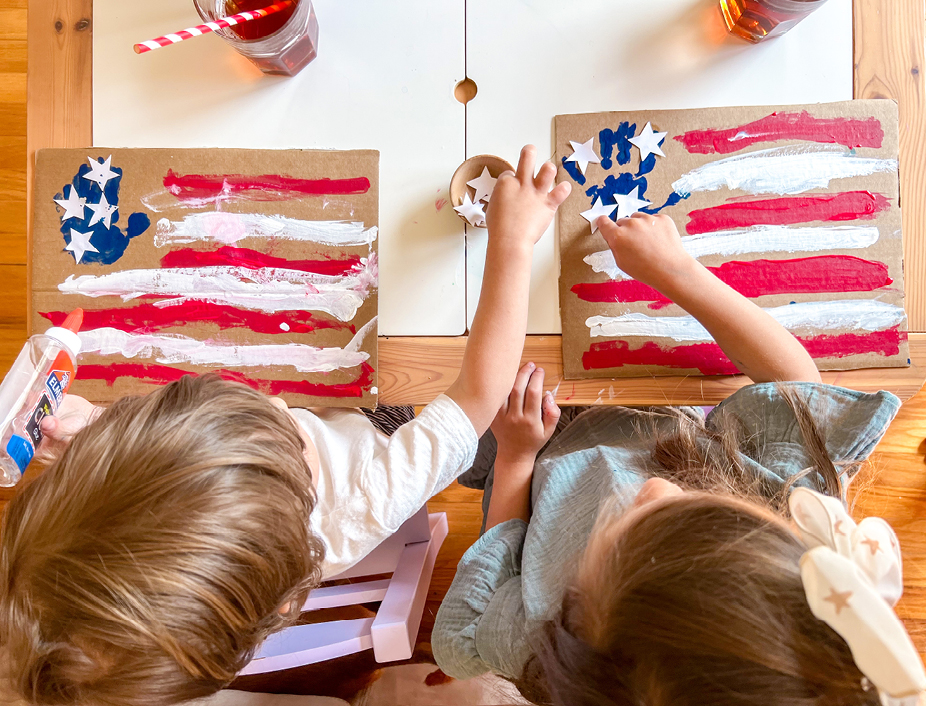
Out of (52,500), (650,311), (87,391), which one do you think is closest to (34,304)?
(87,391)

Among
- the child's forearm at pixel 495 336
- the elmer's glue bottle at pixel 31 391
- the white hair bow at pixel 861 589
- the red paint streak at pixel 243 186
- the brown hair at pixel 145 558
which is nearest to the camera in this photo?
the white hair bow at pixel 861 589

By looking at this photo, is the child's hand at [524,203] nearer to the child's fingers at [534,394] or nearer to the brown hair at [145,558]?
the child's fingers at [534,394]

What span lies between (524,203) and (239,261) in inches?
16.0

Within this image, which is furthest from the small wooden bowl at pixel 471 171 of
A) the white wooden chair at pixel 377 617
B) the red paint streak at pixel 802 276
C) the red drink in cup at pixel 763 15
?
the white wooden chair at pixel 377 617

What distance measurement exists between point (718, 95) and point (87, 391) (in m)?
0.98

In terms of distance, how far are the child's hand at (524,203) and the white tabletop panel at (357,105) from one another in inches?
3.4

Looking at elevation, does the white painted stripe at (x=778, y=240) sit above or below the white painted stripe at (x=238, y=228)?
below

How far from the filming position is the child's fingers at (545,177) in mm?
737

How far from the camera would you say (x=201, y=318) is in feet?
2.66

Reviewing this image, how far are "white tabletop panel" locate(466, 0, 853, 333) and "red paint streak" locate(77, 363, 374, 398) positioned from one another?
37 centimetres

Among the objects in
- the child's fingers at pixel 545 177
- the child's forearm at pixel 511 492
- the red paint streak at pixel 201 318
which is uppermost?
the child's fingers at pixel 545 177

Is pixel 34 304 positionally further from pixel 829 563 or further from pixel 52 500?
pixel 829 563

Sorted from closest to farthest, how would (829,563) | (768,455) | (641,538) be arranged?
(829,563) → (641,538) → (768,455)

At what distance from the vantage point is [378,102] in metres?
0.79
